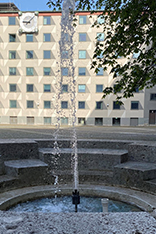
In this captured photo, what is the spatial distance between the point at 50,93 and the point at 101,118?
31.0 ft

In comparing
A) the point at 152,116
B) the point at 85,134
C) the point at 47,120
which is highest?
the point at 152,116

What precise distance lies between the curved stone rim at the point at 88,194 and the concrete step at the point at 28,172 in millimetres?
195

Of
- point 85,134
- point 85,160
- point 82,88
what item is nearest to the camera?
point 85,160

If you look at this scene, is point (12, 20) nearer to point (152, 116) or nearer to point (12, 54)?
point (12, 54)

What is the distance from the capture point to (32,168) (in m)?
5.10

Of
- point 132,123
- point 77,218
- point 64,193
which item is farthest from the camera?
point 132,123

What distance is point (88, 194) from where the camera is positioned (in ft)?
15.8

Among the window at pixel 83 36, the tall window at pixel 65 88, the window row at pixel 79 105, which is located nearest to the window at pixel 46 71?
the tall window at pixel 65 88

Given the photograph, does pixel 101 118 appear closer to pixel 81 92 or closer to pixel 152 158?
pixel 81 92

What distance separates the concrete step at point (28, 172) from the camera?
4.95 meters

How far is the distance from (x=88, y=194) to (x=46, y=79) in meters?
28.6

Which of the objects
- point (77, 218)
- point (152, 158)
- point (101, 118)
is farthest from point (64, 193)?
point (101, 118)

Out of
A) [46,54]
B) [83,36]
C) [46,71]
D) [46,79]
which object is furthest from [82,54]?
[46,79]

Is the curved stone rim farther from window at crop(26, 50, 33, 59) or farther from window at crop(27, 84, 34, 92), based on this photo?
window at crop(26, 50, 33, 59)
